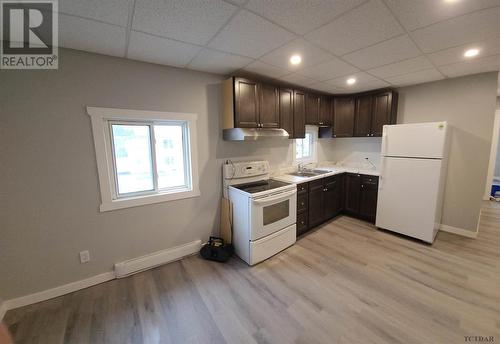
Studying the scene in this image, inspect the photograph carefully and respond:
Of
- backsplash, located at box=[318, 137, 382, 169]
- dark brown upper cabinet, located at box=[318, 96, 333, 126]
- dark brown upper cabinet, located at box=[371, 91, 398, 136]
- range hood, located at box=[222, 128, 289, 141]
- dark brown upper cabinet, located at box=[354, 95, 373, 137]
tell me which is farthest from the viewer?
backsplash, located at box=[318, 137, 382, 169]

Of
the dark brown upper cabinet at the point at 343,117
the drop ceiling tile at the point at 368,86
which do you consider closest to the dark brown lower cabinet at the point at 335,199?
the dark brown upper cabinet at the point at 343,117

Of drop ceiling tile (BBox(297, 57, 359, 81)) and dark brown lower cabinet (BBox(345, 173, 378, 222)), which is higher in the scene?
drop ceiling tile (BBox(297, 57, 359, 81))

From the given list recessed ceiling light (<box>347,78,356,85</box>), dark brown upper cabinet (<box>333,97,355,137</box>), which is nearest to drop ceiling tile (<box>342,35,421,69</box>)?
recessed ceiling light (<box>347,78,356,85</box>)

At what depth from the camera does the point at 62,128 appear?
6.30 feet

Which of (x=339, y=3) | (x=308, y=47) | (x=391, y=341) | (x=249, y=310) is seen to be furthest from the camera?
(x=308, y=47)

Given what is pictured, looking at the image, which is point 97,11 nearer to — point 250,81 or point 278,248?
point 250,81

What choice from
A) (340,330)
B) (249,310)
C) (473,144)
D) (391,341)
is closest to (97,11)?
(249,310)

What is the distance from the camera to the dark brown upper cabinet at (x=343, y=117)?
3.98 m

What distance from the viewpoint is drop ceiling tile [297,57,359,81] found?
94.4 inches

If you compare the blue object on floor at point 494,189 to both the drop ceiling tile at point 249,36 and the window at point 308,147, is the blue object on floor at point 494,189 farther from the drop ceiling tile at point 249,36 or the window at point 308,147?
the drop ceiling tile at point 249,36

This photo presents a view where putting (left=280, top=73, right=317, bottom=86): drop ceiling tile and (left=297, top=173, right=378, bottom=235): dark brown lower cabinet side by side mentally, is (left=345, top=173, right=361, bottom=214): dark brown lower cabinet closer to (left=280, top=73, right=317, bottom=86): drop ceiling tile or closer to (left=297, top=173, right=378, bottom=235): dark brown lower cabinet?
(left=297, top=173, right=378, bottom=235): dark brown lower cabinet

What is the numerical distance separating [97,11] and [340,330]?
3040mm

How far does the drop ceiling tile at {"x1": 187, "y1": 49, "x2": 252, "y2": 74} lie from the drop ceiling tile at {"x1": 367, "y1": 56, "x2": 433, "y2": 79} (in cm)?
178

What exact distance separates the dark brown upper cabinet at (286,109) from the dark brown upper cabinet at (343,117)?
1352 millimetres
